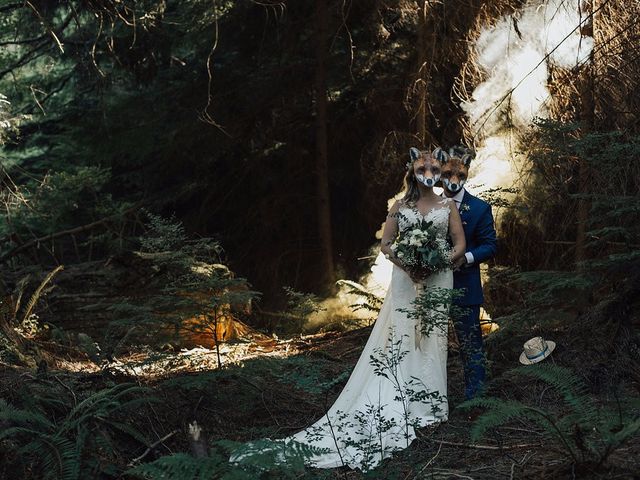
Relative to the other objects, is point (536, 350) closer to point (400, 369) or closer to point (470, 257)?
point (470, 257)

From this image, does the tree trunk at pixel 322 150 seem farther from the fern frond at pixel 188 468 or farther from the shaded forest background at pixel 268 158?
the fern frond at pixel 188 468

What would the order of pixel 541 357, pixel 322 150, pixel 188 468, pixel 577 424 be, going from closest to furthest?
pixel 188 468
pixel 577 424
pixel 541 357
pixel 322 150

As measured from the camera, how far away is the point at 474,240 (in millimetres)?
7770

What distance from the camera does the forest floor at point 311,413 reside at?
217 inches

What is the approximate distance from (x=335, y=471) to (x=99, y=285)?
7.13 meters

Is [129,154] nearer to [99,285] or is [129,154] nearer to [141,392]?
[99,285]

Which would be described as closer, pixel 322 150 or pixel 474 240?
pixel 474 240

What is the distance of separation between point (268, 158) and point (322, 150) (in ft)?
5.75

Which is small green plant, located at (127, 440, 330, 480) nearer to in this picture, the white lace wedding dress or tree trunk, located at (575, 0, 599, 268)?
the white lace wedding dress

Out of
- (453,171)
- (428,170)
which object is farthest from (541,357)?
(428,170)

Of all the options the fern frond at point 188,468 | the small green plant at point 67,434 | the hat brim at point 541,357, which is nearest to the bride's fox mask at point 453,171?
the hat brim at point 541,357

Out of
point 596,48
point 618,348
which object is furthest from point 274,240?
point 618,348

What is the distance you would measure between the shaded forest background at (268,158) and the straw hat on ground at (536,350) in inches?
9.0

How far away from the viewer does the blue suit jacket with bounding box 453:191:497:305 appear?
25.1ft
